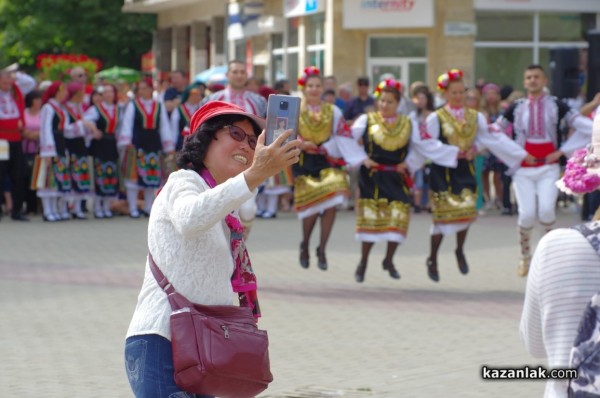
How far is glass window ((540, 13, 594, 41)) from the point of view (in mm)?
34844

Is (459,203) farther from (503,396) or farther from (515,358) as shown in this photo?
(503,396)

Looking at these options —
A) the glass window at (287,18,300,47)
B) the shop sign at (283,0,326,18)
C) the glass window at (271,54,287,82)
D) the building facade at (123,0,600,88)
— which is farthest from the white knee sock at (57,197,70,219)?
the glass window at (271,54,287,82)

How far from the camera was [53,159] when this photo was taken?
2014cm

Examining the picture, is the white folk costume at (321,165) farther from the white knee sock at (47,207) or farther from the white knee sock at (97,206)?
the white knee sock at (97,206)

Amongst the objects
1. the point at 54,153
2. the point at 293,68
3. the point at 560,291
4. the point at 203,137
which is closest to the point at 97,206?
the point at 54,153

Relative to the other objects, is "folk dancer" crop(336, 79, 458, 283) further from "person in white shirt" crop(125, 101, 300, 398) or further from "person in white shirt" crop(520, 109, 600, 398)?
"person in white shirt" crop(520, 109, 600, 398)

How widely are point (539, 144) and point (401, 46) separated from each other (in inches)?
827

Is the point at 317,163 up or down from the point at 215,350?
down

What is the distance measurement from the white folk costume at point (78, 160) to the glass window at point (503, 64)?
15.8 metres

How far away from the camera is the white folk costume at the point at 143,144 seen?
20.4m

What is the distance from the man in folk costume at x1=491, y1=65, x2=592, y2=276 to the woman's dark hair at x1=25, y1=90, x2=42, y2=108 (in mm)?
8844

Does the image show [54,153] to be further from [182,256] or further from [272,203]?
[182,256]

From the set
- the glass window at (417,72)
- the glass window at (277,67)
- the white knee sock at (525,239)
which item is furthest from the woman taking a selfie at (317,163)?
the glass window at (277,67)

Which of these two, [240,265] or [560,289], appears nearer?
[560,289]
